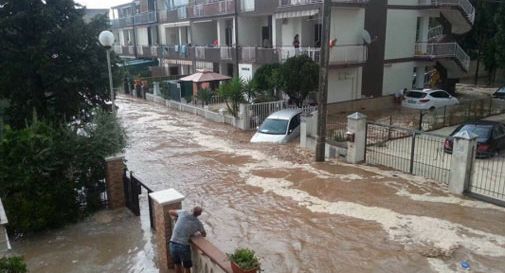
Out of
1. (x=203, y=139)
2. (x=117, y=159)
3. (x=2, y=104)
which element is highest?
(x=2, y=104)

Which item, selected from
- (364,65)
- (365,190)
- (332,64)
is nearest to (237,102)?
(332,64)

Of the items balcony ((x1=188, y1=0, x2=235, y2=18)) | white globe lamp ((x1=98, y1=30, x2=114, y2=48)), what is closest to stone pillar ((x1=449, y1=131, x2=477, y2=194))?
white globe lamp ((x1=98, y1=30, x2=114, y2=48))

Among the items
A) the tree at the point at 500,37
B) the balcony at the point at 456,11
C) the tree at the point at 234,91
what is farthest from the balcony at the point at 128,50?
the tree at the point at 500,37

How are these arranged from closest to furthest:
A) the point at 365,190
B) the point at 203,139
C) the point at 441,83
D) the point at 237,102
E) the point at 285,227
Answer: the point at 285,227 → the point at 365,190 → the point at 203,139 → the point at 237,102 → the point at 441,83

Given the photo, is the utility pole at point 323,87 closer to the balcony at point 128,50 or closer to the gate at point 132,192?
the gate at point 132,192

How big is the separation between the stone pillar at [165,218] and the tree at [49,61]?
6023 mm

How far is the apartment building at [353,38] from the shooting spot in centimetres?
2331

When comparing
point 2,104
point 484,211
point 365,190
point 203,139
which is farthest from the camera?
point 203,139

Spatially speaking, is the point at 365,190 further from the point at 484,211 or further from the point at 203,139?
the point at 203,139

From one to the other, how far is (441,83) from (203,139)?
61.2 feet

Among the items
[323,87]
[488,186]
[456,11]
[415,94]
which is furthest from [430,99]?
[488,186]

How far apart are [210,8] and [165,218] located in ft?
87.7

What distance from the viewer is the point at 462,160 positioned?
11195 millimetres

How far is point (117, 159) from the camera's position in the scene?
33.8 feet
